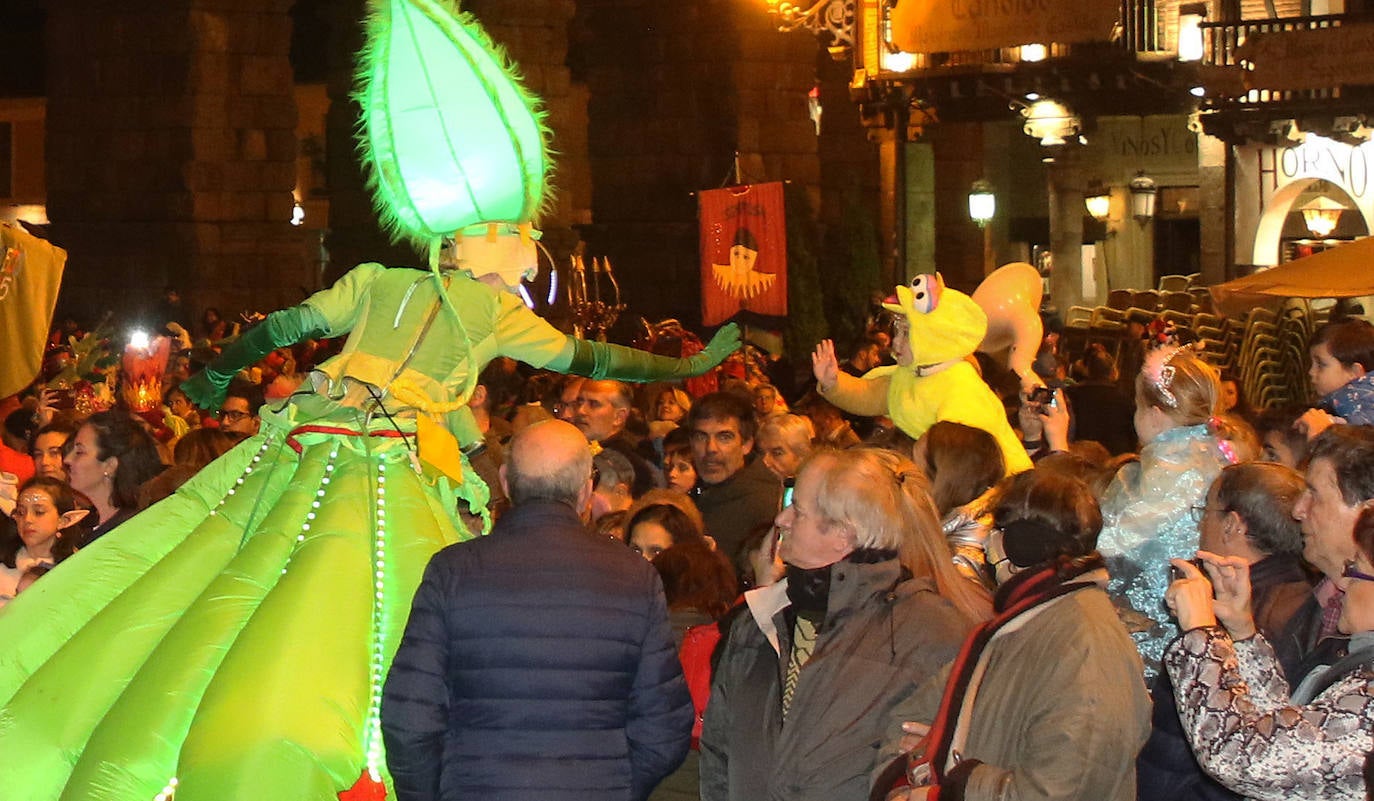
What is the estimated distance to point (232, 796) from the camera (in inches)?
186

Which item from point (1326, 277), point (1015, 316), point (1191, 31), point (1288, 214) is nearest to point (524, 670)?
point (1015, 316)

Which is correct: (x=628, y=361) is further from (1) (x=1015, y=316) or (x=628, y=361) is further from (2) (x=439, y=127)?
(1) (x=1015, y=316)

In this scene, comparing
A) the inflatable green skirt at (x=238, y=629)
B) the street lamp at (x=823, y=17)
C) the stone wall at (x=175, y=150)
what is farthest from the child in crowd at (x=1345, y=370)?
the stone wall at (x=175, y=150)

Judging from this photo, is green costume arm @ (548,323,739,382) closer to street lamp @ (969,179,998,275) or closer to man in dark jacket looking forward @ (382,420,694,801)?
man in dark jacket looking forward @ (382,420,694,801)

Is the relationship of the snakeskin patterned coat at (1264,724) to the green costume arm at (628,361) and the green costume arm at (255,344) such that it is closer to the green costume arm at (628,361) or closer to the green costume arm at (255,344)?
the green costume arm at (628,361)

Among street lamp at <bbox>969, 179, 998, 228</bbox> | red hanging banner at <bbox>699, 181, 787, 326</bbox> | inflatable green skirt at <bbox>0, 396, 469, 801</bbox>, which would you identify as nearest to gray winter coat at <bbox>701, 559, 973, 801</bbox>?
inflatable green skirt at <bbox>0, 396, 469, 801</bbox>

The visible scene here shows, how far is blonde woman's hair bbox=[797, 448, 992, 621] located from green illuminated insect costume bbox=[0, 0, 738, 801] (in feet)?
4.22

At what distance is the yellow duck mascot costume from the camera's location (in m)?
7.58

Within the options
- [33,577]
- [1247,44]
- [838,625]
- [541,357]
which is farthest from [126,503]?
[1247,44]

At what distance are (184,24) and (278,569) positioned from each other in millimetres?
14140

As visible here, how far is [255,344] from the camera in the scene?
5938mm

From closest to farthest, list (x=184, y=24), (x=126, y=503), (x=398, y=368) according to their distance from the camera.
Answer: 1. (x=398, y=368)
2. (x=126, y=503)
3. (x=184, y=24)

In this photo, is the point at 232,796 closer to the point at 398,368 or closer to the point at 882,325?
the point at 398,368

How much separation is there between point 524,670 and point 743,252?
351 inches
